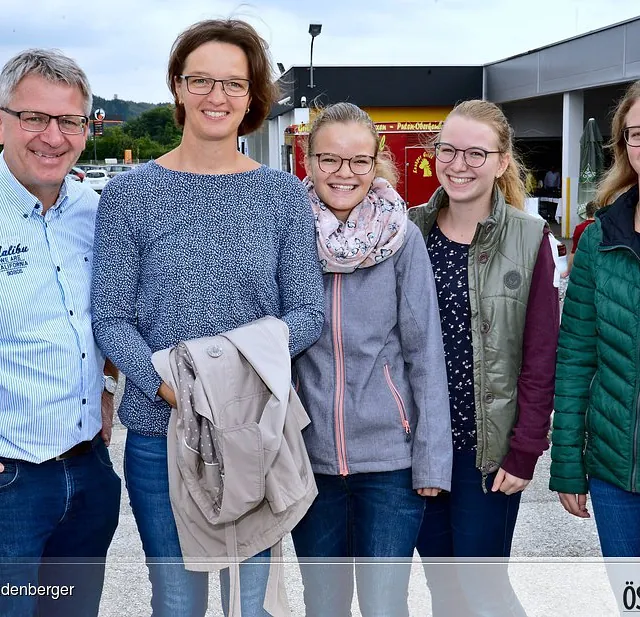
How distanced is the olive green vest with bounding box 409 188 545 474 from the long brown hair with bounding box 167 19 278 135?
91cm

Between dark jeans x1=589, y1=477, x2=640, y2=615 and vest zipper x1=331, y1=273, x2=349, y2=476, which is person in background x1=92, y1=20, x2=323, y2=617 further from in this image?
dark jeans x1=589, y1=477, x2=640, y2=615

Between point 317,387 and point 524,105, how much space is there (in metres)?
29.3

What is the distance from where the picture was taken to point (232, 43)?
8.25 feet

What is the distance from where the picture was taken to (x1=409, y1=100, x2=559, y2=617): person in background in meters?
2.73

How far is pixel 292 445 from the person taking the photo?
2.47 meters

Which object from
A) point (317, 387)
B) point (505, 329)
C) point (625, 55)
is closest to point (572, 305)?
point (505, 329)

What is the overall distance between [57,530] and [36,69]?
1.55 metres

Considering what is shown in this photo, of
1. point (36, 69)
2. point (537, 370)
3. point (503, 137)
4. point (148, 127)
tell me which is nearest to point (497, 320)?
point (537, 370)

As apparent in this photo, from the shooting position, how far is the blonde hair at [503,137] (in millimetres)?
2875

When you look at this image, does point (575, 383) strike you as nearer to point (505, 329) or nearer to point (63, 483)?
point (505, 329)

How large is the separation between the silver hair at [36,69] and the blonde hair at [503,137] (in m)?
1.37

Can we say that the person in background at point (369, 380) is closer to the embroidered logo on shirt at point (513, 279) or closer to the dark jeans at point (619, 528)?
the embroidered logo on shirt at point (513, 279)

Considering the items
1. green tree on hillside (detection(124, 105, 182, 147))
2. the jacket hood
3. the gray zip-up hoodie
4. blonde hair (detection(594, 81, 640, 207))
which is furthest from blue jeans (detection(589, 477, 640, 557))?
green tree on hillside (detection(124, 105, 182, 147))

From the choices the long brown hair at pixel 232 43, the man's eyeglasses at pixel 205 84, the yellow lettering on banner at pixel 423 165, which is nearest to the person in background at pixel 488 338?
the long brown hair at pixel 232 43
